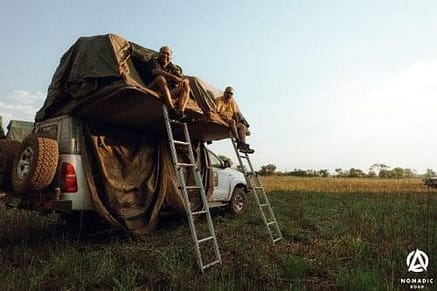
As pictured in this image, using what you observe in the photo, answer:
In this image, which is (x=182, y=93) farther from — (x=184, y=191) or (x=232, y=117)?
(x=232, y=117)

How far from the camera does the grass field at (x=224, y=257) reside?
3.98 m

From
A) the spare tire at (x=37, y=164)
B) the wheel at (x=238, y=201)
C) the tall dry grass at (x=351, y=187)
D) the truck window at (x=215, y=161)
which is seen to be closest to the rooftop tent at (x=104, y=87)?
the spare tire at (x=37, y=164)

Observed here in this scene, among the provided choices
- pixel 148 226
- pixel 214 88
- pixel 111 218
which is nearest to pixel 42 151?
pixel 111 218

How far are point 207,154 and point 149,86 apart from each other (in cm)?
355

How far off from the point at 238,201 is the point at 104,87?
5.67 m

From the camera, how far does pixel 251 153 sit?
759 centimetres

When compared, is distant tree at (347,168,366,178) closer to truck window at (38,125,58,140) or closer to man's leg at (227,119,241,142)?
man's leg at (227,119,241,142)

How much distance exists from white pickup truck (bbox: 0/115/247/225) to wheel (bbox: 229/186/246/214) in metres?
4.71

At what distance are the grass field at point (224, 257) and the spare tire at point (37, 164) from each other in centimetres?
92

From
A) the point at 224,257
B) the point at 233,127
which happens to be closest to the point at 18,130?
the point at 233,127

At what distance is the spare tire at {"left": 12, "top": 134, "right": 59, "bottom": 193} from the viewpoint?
5.03 metres

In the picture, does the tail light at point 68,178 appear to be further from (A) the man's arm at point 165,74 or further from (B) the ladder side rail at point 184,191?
(A) the man's arm at point 165,74

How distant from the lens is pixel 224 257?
5.16m

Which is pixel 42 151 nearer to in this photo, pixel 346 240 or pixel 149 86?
pixel 149 86
